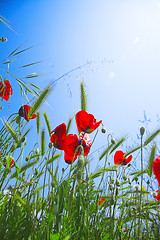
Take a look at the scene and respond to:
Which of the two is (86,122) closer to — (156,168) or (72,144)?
(72,144)

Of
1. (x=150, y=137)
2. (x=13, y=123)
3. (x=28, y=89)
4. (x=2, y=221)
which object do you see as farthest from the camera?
(x=13, y=123)

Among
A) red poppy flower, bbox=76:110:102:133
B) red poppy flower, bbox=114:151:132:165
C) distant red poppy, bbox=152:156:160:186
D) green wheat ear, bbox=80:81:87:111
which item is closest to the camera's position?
distant red poppy, bbox=152:156:160:186

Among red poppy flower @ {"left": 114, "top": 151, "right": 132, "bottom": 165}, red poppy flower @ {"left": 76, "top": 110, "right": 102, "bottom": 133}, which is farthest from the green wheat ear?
red poppy flower @ {"left": 114, "top": 151, "right": 132, "bottom": 165}

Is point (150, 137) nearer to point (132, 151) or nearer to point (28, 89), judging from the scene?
point (132, 151)

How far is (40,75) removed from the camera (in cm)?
136

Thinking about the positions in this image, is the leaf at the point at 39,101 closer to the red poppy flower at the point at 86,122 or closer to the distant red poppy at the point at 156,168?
the red poppy flower at the point at 86,122

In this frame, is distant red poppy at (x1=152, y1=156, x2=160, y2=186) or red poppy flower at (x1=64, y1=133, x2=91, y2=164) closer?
distant red poppy at (x1=152, y1=156, x2=160, y2=186)

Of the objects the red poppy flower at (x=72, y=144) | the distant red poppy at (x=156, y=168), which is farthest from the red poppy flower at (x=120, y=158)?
the distant red poppy at (x=156, y=168)

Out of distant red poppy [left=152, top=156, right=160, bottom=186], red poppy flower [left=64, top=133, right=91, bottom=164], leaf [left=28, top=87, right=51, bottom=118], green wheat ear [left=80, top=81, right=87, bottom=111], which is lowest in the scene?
distant red poppy [left=152, top=156, right=160, bottom=186]

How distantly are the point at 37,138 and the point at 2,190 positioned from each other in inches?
12.0

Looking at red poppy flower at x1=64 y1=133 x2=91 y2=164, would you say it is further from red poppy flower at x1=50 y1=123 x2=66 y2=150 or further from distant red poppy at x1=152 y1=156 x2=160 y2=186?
distant red poppy at x1=152 y1=156 x2=160 y2=186

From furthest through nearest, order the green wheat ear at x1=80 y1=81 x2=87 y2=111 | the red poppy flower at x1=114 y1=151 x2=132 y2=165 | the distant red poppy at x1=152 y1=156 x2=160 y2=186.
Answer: the red poppy flower at x1=114 y1=151 x2=132 y2=165
the green wheat ear at x1=80 y1=81 x2=87 y2=111
the distant red poppy at x1=152 y1=156 x2=160 y2=186

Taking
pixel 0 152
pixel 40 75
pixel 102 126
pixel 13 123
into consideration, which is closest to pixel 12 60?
pixel 40 75

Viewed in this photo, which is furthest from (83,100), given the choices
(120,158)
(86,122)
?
(120,158)
